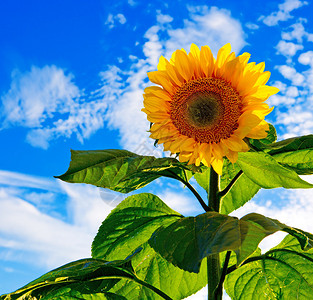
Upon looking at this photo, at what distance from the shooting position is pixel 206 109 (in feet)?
4.00

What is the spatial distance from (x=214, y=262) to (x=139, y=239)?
29 centimetres

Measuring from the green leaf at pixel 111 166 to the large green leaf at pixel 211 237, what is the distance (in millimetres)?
170

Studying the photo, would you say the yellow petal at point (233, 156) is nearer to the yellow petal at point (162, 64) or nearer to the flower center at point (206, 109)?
the flower center at point (206, 109)

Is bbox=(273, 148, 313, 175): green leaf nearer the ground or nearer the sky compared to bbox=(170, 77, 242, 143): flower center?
nearer the ground

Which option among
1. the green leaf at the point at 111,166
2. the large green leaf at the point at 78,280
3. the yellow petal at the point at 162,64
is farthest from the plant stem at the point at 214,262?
the yellow petal at the point at 162,64

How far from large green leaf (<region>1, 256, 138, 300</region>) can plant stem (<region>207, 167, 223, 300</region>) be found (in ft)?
0.74

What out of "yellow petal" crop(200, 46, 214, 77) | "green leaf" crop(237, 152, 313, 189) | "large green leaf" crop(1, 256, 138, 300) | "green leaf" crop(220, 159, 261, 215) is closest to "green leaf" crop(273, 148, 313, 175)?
"green leaf" crop(237, 152, 313, 189)

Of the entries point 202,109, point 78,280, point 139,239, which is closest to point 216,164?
point 202,109

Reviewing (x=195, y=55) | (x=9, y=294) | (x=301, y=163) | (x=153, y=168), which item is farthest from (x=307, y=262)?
(x=9, y=294)

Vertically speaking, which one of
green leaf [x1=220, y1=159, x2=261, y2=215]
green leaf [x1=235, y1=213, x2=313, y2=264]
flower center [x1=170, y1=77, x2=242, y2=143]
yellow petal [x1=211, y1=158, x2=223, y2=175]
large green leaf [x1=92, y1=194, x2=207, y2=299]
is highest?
flower center [x1=170, y1=77, x2=242, y2=143]

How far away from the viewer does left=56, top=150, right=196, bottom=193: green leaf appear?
3.65ft

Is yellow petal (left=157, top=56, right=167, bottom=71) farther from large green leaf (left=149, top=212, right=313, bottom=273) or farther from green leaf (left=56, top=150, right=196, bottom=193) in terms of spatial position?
large green leaf (left=149, top=212, right=313, bottom=273)

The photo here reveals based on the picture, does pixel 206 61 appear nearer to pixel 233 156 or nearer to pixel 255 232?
pixel 233 156

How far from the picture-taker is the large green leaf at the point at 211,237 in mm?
860
